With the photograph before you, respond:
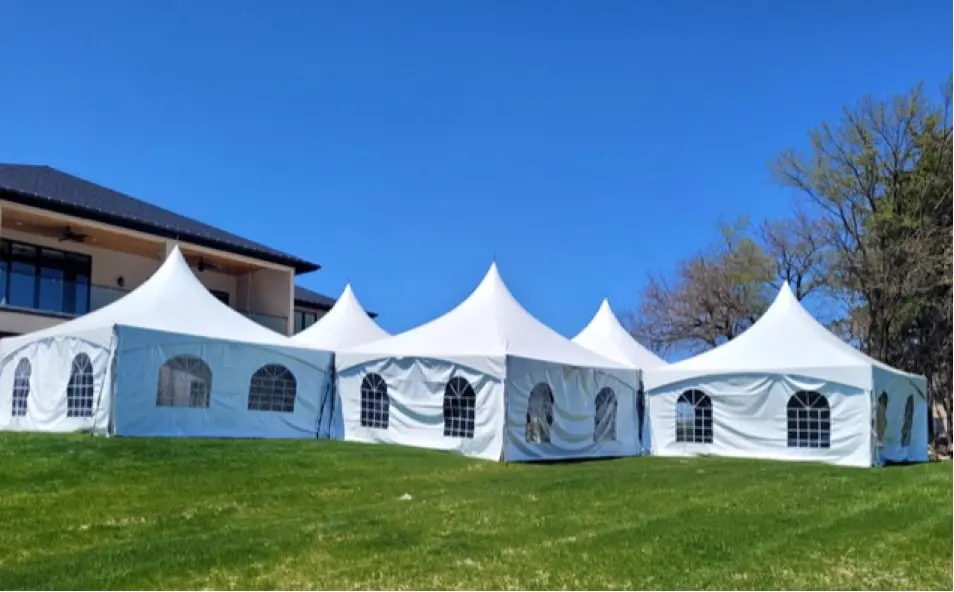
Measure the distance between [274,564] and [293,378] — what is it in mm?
11423

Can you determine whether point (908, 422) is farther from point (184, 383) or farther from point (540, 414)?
point (184, 383)

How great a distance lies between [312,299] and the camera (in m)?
32.0

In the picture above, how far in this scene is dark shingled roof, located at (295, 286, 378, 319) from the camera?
102ft

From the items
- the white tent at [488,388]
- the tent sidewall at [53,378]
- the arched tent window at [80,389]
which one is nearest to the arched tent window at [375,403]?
the white tent at [488,388]

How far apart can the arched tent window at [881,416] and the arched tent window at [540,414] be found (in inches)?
267

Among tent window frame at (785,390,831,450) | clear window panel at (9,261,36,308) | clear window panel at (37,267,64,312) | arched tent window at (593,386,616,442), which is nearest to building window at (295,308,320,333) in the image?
clear window panel at (37,267,64,312)

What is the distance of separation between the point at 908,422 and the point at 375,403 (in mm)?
12459

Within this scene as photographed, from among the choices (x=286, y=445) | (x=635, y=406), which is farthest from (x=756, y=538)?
(x=635, y=406)

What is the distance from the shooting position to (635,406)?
752 inches

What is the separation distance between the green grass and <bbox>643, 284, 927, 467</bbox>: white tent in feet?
11.2

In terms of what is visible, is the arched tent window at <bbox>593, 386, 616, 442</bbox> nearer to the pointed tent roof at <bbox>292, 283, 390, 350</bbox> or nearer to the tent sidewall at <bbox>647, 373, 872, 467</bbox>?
the tent sidewall at <bbox>647, 373, 872, 467</bbox>

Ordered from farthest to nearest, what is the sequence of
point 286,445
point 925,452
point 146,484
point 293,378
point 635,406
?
point 925,452 < point 635,406 < point 293,378 < point 286,445 < point 146,484

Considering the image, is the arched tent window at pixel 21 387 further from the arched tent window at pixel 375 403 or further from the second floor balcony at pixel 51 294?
the arched tent window at pixel 375 403

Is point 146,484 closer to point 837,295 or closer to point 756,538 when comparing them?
point 756,538
